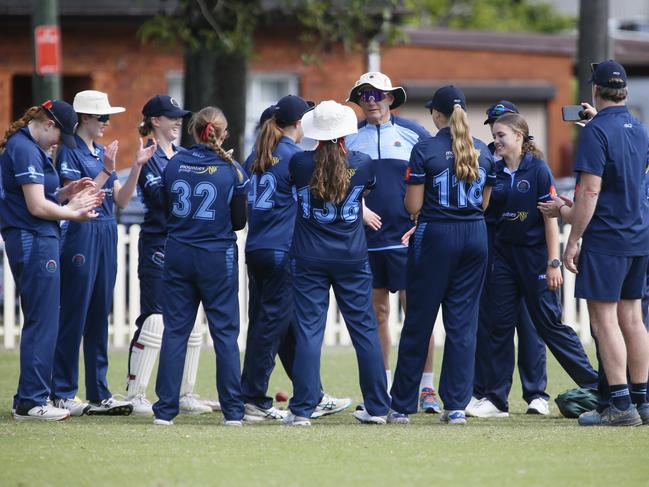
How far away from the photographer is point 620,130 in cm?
862

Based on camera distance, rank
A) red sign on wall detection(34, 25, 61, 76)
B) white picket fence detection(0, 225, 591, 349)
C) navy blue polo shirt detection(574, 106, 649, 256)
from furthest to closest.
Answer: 1. white picket fence detection(0, 225, 591, 349)
2. red sign on wall detection(34, 25, 61, 76)
3. navy blue polo shirt detection(574, 106, 649, 256)

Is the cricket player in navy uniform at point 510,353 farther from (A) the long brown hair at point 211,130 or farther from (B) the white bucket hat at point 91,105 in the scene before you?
(B) the white bucket hat at point 91,105

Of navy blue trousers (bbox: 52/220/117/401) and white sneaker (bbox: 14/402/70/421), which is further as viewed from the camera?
navy blue trousers (bbox: 52/220/117/401)

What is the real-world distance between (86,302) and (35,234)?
0.80 m

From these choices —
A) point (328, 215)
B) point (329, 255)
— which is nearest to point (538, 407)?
point (329, 255)

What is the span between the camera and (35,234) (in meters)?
9.05

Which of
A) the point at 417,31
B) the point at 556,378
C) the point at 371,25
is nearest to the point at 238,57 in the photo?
the point at 371,25

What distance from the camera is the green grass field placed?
680 cm

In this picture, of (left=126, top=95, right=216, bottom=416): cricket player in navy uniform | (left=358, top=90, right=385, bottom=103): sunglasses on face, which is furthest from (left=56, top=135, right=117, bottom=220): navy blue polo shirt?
(left=358, top=90, right=385, bottom=103): sunglasses on face

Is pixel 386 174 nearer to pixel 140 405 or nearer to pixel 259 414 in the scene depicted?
pixel 259 414

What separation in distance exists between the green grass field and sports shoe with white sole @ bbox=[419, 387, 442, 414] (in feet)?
1.77

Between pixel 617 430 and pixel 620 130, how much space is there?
192 cm

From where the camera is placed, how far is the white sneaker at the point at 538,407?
9898 mm

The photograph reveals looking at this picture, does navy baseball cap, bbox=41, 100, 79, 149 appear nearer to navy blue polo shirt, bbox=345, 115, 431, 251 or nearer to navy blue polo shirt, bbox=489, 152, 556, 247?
navy blue polo shirt, bbox=345, 115, 431, 251
